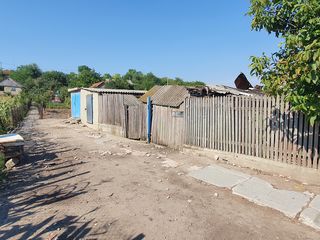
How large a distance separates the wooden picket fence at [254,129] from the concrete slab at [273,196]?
1.01 meters

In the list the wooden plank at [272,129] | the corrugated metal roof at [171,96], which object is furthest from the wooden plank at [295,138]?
the corrugated metal roof at [171,96]

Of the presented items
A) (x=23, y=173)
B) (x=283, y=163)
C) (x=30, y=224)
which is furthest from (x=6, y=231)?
(x=283, y=163)

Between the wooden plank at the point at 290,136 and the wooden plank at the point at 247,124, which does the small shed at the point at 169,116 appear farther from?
the wooden plank at the point at 290,136

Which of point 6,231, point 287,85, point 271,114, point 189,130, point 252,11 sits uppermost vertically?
point 252,11

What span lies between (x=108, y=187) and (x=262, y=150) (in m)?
3.98

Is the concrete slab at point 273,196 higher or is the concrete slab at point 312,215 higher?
the concrete slab at point 273,196

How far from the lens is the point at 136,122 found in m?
10.7

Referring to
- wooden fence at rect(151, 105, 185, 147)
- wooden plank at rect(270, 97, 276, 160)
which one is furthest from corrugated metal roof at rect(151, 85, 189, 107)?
wooden plank at rect(270, 97, 276, 160)

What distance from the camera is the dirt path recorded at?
3443 mm

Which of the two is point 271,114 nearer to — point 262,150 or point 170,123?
point 262,150

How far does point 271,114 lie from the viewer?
5.82 m

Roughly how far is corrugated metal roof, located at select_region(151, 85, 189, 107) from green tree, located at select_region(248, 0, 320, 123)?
3871mm

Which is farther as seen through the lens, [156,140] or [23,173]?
[156,140]

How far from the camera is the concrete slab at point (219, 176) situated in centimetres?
537
